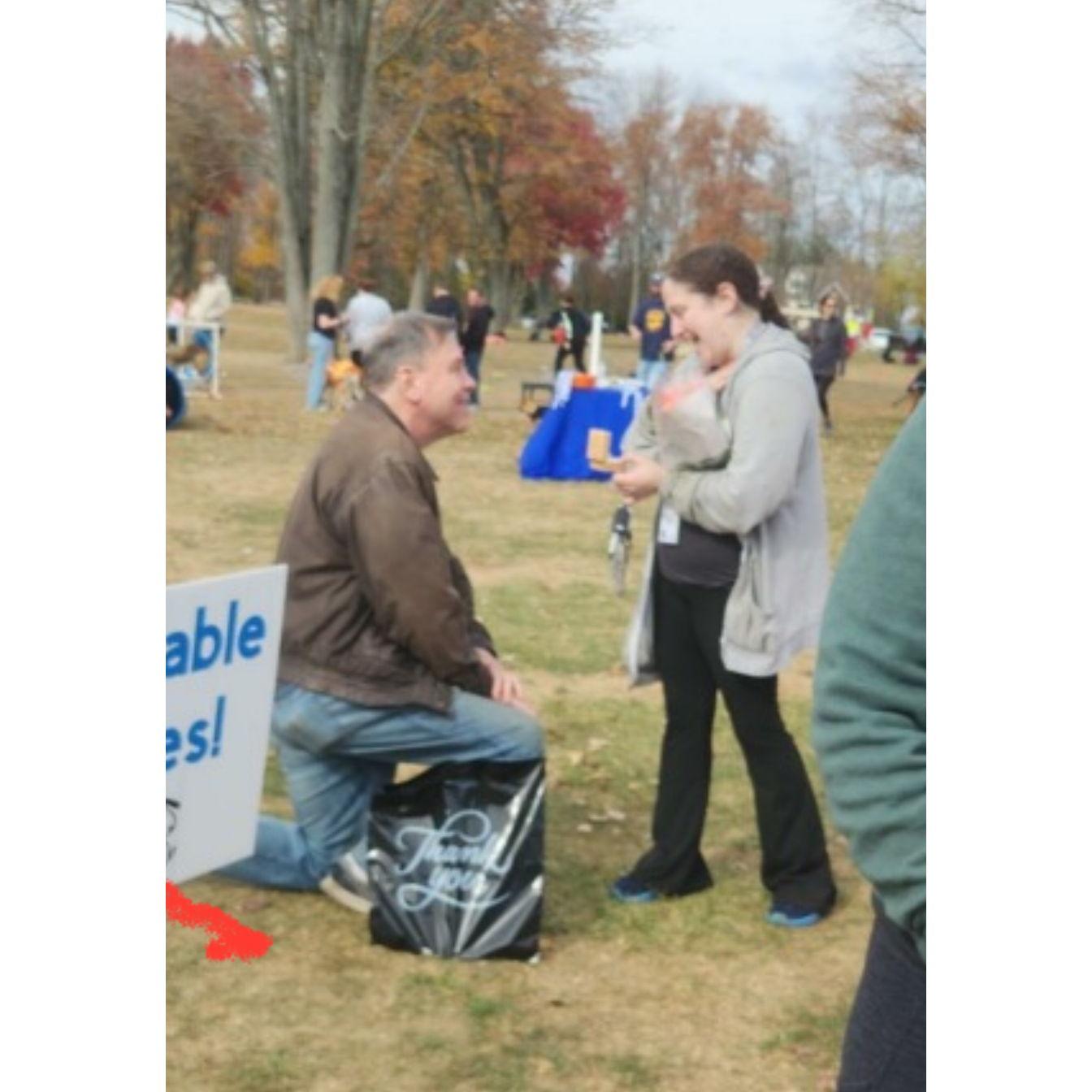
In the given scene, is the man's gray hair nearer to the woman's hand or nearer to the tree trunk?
the woman's hand

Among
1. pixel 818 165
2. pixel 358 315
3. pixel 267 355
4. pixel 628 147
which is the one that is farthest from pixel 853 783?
pixel 628 147

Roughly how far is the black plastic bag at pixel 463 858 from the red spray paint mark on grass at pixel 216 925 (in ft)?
6.45

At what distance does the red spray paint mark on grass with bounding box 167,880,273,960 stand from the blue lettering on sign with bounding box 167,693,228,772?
1.40ft

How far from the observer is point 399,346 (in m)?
3.81

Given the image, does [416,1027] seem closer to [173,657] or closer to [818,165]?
[173,657]

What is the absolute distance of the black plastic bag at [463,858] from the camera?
3.78 metres

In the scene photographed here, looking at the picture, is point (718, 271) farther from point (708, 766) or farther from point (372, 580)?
point (708, 766)

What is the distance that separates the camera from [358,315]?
16516mm

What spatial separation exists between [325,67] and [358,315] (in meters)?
2.86

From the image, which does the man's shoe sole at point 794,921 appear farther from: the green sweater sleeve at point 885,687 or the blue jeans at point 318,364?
the blue jeans at point 318,364

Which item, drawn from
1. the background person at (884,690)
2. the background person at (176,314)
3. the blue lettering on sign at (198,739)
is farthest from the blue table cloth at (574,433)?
the background person at (884,690)

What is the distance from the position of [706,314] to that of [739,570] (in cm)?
62

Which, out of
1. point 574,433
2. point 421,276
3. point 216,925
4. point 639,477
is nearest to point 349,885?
point 639,477
